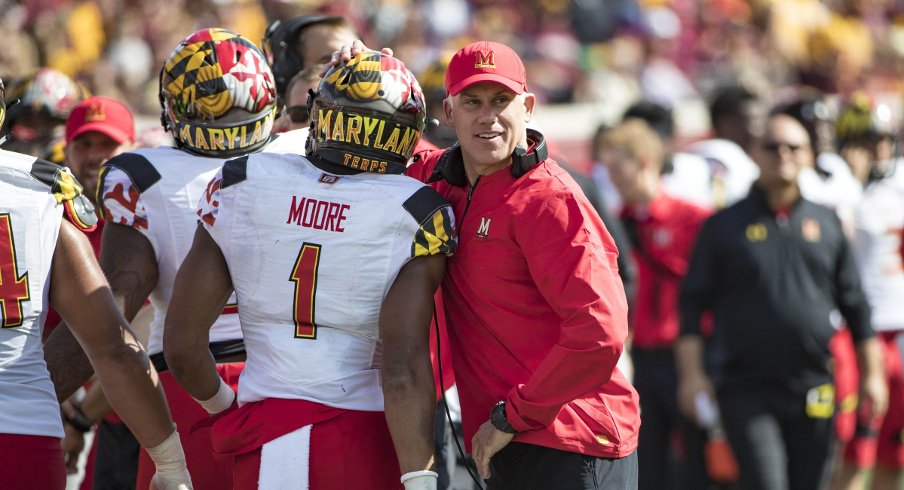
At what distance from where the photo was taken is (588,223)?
3807 mm

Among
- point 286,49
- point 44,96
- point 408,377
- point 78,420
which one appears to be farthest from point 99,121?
point 408,377

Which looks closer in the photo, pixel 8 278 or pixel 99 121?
pixel 8 278

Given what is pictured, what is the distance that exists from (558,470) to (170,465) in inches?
46.7

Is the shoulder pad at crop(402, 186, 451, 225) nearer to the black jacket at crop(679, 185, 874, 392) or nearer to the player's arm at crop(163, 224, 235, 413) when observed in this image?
the player's arm at crop(163, 224, 235, 413)

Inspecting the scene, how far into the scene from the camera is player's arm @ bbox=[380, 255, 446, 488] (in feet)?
12.0

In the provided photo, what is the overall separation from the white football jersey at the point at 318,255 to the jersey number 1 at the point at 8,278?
23.2 inches

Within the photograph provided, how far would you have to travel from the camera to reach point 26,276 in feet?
11.6

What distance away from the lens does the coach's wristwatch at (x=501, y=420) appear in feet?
12.6

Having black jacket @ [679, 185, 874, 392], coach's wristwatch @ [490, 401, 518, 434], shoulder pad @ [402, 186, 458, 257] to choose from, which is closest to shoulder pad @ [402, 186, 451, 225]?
shoulder pad @ [402, 186, 458, 257]

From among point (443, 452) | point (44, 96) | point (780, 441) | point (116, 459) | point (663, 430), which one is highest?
point (44, 96)

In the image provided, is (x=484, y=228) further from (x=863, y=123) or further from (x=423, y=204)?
(x=863, y=123)

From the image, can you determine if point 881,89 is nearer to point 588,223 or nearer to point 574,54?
point 574,54

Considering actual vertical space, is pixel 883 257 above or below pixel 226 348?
below

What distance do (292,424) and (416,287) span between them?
21.3 inches
